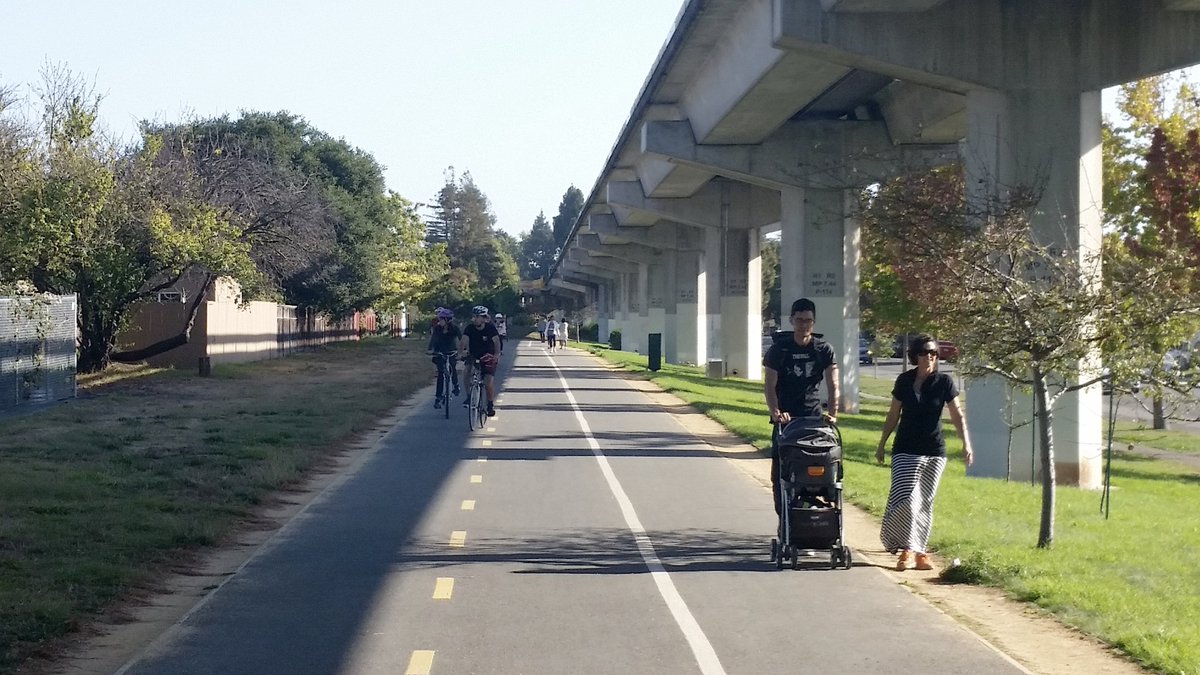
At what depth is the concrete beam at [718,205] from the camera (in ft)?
171

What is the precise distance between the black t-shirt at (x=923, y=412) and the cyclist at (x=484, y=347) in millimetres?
12769

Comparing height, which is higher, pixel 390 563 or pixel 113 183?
pixel 113 183

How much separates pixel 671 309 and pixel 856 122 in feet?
133

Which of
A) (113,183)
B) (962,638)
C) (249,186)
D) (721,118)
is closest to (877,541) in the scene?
(962,638)

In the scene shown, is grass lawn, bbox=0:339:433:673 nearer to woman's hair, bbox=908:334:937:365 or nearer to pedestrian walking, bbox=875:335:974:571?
pedestrian walking, bbox=875:335:974:571

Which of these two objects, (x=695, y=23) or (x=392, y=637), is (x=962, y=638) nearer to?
(x=392, y=637)

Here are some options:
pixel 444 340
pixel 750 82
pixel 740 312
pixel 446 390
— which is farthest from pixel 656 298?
pixel 750 82

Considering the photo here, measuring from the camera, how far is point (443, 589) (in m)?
10.3

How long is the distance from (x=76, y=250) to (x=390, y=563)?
23924 mm

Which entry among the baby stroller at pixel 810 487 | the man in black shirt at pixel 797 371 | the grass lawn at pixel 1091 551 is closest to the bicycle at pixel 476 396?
the grass lawn at pixel 1091 551

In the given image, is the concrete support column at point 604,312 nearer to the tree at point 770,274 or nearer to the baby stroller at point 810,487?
the tree at point 770,274

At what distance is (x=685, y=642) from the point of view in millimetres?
8750

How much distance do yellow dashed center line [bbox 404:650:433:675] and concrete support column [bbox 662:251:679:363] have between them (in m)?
62.0

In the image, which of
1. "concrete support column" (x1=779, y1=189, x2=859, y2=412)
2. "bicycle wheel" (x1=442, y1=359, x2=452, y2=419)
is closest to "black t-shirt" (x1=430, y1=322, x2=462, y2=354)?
"bicycle wheel" (x1=442, y1=359, x2=452, y2=419)
